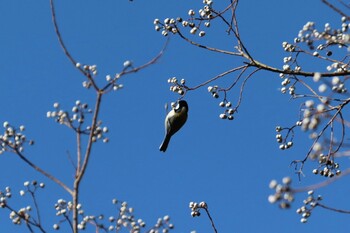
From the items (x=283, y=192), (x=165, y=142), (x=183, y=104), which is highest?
(x=183, y=104)

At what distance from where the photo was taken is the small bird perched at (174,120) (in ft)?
27.2

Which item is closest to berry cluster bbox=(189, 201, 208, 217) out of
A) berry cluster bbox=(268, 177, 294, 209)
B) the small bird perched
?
the small bird perched

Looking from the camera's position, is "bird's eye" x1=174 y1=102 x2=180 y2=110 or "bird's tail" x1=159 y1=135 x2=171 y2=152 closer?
"bird's eye" x1=174 y1=102 x2=180 y2=110

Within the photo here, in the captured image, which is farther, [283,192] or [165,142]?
[165,142]

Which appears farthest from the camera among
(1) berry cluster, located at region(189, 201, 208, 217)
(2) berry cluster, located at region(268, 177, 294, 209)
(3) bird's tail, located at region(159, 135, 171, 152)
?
(3) bird's tail, located at region(159, 135, 171, 152)

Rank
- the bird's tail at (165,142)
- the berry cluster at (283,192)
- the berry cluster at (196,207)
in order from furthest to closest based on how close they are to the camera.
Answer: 1. the bird's tail at (165,142)
2. the berry cluster at (196,207)
3. the berry cluster at (283,192)

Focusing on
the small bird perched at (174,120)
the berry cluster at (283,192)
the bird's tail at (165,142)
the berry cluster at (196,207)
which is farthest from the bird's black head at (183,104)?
the berry cluster at (283,192)

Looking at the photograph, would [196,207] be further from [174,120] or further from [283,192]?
[283,192]

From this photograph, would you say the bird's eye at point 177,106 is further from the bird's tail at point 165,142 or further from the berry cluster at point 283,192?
the berry cluster at point 283,192

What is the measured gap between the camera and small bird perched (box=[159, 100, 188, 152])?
27.2 ft

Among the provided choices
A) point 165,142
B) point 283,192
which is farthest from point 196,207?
point 283,192

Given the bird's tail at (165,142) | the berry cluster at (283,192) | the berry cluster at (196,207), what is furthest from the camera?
the bird's tail at (165,142)

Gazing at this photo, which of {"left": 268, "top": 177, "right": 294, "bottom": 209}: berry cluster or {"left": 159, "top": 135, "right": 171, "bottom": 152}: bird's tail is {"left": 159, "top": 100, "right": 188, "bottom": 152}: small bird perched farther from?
{"left": 268, "top": 177, "right": 294, "bottom": 209}: berry cluster

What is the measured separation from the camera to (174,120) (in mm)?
8438
